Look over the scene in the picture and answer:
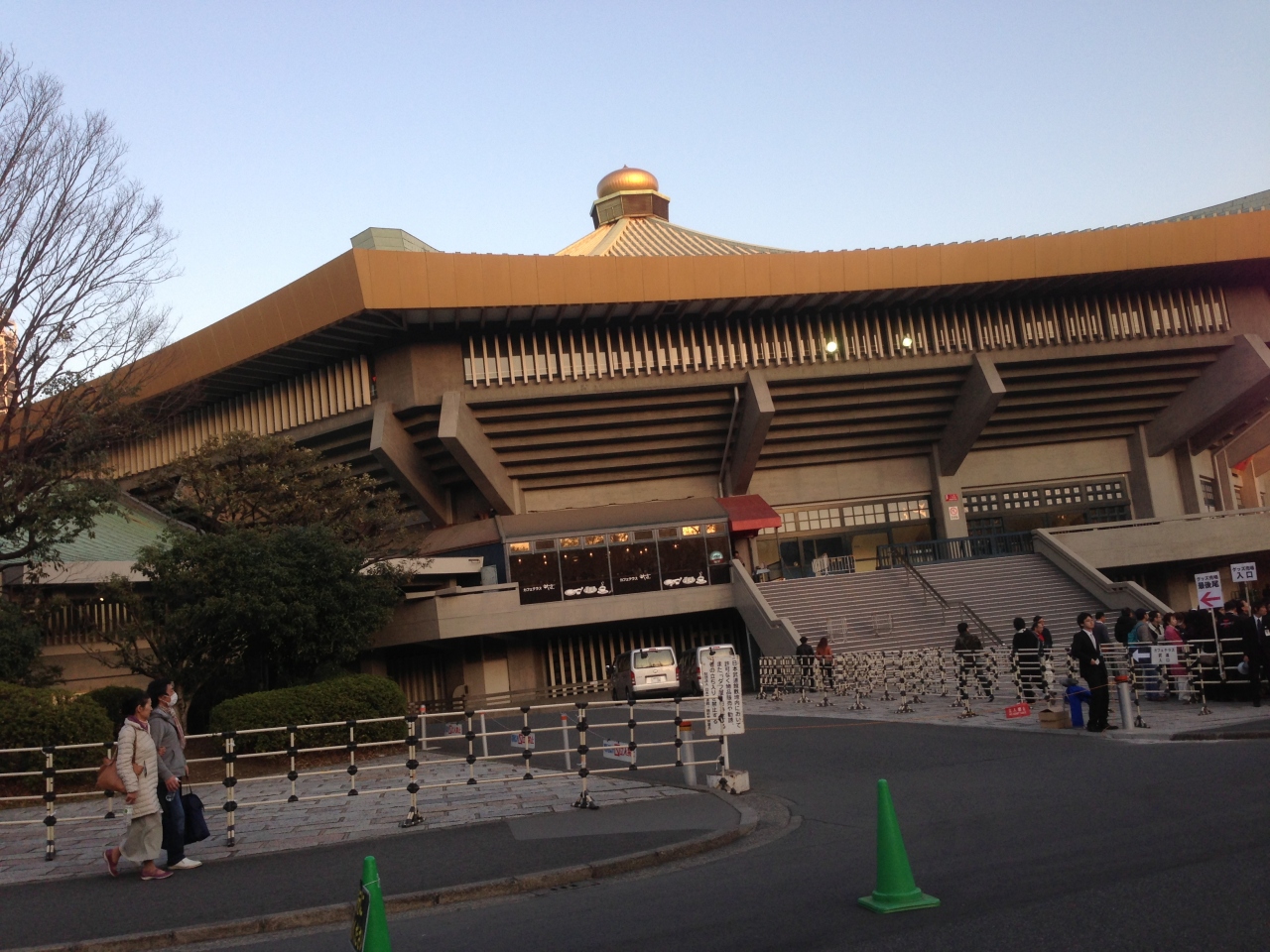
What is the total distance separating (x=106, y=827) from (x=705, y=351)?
28.4 metres

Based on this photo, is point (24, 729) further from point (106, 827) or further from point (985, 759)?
point (985, 759)

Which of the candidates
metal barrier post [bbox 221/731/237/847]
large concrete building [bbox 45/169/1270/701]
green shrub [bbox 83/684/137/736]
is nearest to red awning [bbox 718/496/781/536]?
large concrete building [bbox 45/169/1270/701]

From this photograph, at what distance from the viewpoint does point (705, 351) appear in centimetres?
3966

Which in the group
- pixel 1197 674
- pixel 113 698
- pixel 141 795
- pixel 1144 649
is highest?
pixel 113 698

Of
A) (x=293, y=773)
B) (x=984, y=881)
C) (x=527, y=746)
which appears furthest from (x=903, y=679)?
(x=984, y=881)

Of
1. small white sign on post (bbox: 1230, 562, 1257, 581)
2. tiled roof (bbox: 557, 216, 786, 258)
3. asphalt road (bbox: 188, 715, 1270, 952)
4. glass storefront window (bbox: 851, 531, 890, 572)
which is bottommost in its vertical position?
asphalt road (bbox: 188, 715, 1270, 952)

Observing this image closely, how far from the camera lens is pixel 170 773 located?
10.2 metres

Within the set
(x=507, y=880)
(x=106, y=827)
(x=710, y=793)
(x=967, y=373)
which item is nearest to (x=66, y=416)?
(x=106, y=827)

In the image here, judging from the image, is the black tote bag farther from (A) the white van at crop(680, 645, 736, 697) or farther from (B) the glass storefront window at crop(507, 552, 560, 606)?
(B) the glass storefront window at crop(507, 552, 560, 606)

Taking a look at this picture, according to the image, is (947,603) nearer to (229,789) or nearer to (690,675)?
(690,675)

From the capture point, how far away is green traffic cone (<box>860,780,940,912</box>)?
6.74m

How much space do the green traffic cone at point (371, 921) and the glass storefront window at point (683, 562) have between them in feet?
111

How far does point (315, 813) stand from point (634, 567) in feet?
84.9

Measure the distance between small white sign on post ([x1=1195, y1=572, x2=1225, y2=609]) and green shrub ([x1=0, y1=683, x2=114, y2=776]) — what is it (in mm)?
17028
